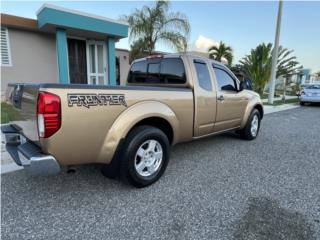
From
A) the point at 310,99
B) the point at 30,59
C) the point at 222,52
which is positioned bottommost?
the point at 310,99

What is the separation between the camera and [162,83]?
4.08 m

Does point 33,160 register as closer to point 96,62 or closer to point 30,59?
point 30,59

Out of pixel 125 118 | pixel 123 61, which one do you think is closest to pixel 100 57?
pixel 123 61

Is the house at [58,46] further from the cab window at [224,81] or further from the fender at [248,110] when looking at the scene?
the fender at [248,110]

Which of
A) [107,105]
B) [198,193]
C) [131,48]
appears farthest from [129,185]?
[131,48]

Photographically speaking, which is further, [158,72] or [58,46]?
[58,46]

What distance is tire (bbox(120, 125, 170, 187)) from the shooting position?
2.86 meters

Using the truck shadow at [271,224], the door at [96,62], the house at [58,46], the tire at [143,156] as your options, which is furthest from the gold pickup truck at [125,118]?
the door at [96,62]

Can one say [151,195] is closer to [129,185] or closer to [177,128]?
[129,185]

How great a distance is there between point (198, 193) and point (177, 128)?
39.7 inches

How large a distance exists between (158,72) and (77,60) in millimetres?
7818

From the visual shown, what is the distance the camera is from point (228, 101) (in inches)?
177

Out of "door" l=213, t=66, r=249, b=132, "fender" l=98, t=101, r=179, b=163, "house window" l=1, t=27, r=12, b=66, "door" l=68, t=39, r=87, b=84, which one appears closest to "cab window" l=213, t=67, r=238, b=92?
"door" l=213, t=66, r=249, b=132

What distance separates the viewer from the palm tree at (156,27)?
14.7 m
